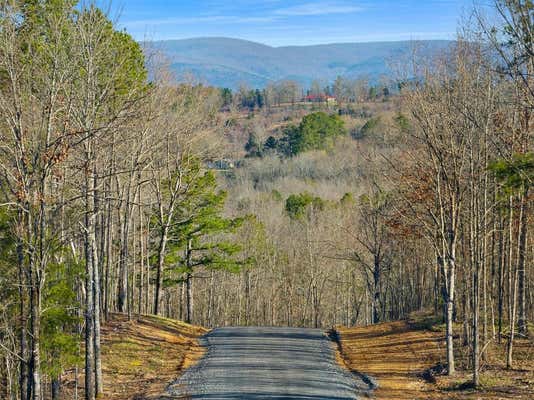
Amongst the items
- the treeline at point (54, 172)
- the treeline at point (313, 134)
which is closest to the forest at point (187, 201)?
the treeline at point (54, 172)

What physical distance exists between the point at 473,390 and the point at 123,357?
995cm

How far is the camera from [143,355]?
20.7 metres

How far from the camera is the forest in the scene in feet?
45.6

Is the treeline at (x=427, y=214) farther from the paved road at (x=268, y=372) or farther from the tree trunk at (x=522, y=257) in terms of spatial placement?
the paved road at (x=268, y=372)

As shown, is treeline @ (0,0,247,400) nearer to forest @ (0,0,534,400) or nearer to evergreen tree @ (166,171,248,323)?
forest @ (0,0,534,400)

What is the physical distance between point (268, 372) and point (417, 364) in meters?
4.45

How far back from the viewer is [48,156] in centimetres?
1296

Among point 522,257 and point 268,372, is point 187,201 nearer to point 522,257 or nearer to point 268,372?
point 268,372

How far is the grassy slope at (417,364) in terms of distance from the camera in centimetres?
1582

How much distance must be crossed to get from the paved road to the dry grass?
0.60 meters

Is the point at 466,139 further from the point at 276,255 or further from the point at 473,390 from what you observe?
the point at 276,255

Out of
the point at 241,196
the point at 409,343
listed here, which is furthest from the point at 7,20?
the point at 241,196

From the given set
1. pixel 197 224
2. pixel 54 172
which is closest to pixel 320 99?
pixel 197 224

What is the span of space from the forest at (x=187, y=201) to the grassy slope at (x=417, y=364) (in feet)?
2.07
